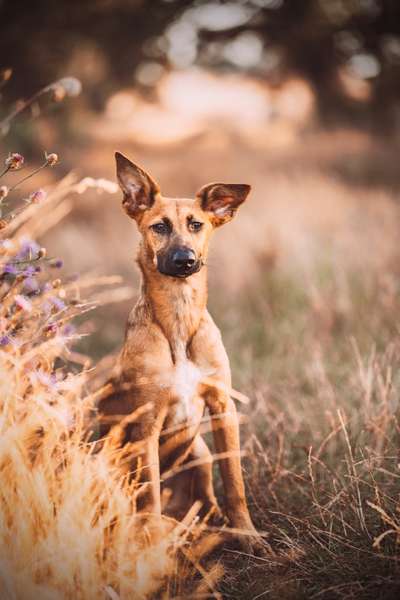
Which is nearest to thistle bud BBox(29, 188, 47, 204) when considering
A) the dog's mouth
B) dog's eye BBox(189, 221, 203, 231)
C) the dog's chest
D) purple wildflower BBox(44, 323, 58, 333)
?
purple wildflower BBox(44, 323, 58, 333)

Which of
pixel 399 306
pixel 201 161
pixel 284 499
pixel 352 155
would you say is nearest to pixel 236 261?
pixel 399 306

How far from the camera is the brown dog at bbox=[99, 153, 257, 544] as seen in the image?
2795mm

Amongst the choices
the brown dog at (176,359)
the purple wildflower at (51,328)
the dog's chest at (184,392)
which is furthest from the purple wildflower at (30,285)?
the dog's chest at (184,392)

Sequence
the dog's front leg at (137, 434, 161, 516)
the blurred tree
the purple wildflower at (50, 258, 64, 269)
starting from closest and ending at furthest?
1. the dog's front leg at (137, 434, 161, 516)
2. the purple wildflower at (50, 258, 64, 269)
3. the blurred tree

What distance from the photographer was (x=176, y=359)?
9.38ft

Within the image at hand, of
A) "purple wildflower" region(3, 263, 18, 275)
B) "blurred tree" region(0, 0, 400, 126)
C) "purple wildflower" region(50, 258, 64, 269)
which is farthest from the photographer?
"blurred tree" region(0, 0, 400, 126)

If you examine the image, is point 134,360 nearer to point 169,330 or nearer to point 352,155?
point 169,330

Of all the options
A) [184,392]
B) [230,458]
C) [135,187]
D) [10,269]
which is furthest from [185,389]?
[135,187]

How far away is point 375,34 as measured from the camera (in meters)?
15.7

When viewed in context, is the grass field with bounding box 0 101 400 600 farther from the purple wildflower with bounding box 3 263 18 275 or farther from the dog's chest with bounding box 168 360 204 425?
the dog's chest with bounding box 168 360 204 425

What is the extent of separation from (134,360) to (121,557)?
3.02 ft

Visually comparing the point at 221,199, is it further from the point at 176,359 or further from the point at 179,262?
the point at 176,359

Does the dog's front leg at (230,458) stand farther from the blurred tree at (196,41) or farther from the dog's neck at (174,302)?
the blurred tree at (196,41)

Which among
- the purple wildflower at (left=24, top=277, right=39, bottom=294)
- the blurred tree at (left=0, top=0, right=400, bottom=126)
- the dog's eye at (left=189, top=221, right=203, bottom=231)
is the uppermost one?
the blurred tree at (left=0, top=0, right=400, bottom=126)
